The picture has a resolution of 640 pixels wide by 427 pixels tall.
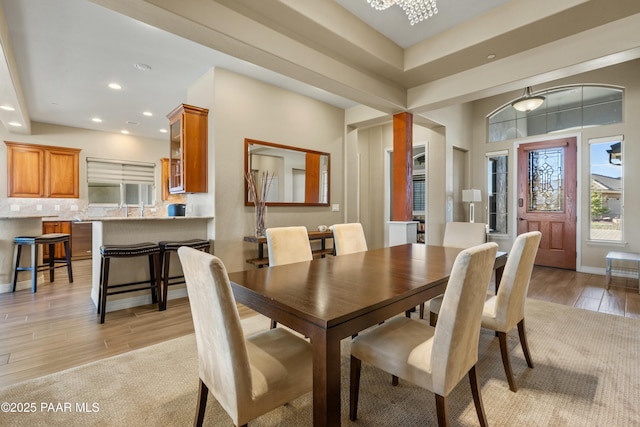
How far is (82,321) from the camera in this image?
289cm

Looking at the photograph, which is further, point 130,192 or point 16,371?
point 130,192

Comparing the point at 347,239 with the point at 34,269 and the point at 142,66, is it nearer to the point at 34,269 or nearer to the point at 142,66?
the point at 142,66

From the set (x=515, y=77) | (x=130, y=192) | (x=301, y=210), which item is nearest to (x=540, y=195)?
(x=515, y=77)

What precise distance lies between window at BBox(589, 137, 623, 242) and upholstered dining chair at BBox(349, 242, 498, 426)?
5.25 meters

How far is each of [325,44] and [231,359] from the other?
9.22 feet

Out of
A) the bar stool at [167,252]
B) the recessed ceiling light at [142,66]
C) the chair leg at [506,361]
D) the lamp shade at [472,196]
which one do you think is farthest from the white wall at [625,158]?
the recessed ceiling light at [142,66]

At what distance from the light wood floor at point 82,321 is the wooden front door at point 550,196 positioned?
103 cm

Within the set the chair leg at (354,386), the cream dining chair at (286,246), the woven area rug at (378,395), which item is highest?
the cream dining chair at (286,246)

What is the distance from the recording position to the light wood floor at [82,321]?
221 cm

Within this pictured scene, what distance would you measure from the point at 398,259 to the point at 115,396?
203cm

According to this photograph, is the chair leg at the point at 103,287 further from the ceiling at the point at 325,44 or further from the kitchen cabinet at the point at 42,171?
the kitchen cabinet at the point at 42,171

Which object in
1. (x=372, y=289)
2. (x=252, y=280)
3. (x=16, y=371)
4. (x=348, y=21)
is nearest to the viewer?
(x=372, y=289)

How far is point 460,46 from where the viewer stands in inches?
118

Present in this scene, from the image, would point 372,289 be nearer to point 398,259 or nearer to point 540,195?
point 398,259
